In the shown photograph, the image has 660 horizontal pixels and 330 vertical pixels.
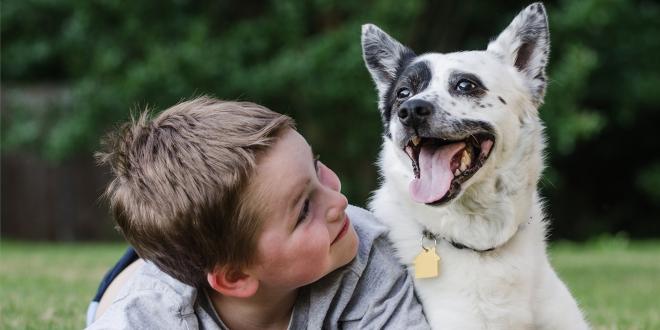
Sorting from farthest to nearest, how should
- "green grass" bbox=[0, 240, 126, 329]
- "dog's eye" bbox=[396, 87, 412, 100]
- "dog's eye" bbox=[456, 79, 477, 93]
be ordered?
"green grass" bbox=[0, 240, 126, 329] → "dog's eye" bbox=[396, 87, 412, 100] → "dog's eye" bbox=[456, 79, 477, 93]

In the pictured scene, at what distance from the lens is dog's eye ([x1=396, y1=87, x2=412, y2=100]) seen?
3309 mm

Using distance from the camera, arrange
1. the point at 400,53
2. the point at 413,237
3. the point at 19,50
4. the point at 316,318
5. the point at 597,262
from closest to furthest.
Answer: the point at 316,318
the point at 413,237
the point at 400,53
the point at 597,262
the point at 19,50

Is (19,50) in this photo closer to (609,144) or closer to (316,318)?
(609,144)

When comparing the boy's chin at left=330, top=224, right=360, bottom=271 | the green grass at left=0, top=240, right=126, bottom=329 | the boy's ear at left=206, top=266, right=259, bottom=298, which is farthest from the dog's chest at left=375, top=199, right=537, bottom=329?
the green grass at left=0, top=240, right=126, bottom=329

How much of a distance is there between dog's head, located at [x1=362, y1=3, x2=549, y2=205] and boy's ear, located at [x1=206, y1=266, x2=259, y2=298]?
2.03 feet

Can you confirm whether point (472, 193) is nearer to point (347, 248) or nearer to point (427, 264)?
point (427, 264)

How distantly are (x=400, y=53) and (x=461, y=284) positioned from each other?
107 centimetres

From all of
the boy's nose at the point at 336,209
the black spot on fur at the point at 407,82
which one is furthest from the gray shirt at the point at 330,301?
the black spot on fur at the point at 407,82

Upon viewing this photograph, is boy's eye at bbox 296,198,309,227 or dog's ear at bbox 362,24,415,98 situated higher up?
dog's ear at bbox 362,24,415,98

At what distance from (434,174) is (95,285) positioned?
12.8ft

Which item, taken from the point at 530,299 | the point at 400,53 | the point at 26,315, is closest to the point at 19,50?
the point at 26,315

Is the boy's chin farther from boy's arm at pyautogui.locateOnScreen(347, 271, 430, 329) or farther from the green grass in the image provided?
the green grass

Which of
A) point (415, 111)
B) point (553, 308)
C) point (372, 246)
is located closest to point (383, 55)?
point (415, 111)

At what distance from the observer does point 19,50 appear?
12.8 m
